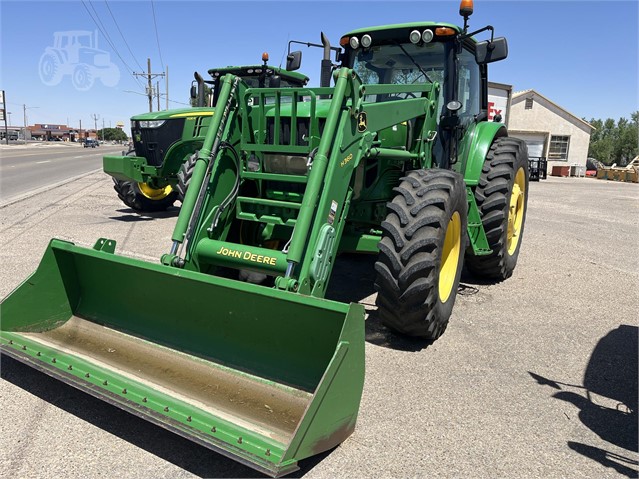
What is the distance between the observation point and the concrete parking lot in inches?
108

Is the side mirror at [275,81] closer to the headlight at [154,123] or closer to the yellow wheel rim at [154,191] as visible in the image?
the headlight at [154,123]

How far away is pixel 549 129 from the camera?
34.9 meters

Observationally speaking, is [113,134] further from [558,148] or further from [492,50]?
[492,50]

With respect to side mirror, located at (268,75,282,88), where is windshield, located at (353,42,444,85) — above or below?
below

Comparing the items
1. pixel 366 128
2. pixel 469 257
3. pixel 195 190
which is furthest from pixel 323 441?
pixel 469 257

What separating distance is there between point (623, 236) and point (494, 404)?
342 inches

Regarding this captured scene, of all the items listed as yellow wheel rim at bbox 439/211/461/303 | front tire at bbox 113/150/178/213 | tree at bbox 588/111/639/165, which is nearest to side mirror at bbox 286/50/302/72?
yellow wheel rim at bbox 439/211/461/303

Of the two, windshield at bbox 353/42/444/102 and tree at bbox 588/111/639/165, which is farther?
tree at bbox 588/111/639/165

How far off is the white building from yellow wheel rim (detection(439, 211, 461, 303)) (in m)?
32.0

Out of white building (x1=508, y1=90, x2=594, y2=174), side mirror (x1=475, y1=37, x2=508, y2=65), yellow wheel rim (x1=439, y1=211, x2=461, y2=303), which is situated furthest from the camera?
white building (x1=508, y1=90, x2=594, y2=174)

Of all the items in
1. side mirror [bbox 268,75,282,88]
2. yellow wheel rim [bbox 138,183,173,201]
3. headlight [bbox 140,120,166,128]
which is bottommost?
yellow wheel rim [bbox 138,183,173,201]

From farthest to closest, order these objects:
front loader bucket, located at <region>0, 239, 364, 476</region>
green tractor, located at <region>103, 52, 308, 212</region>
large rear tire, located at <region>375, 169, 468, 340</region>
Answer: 1. green tractor, located at <region>103, 52, 308, 212</region>
2. large rear tire, located at <region>375, 169, 468, 340</region>
3. front loader bucket, located at <region>0, 239, 364, 476</region>

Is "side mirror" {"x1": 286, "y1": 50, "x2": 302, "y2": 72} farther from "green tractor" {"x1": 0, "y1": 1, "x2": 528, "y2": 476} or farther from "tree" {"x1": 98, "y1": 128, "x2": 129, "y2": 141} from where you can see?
"tree" {"x1": 98, "y1": 128, "x2": 129, "y2": 141}

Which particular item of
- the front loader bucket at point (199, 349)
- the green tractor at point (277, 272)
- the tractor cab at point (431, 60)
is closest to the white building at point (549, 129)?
the tractor cab at point (431, 60)
